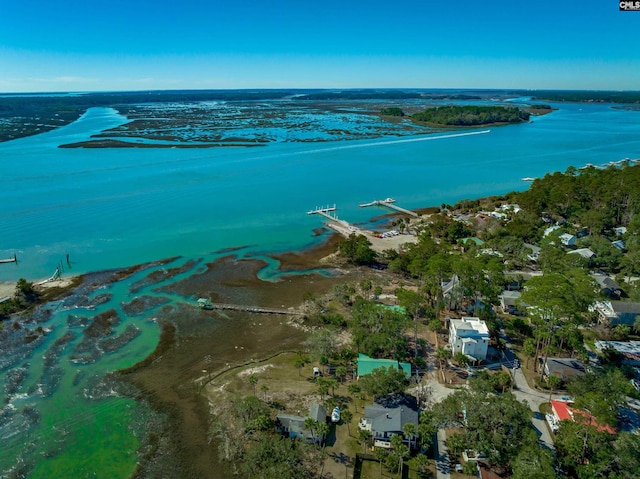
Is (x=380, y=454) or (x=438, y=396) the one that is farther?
(x=438, y=396)

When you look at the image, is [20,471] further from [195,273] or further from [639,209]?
[639,209]

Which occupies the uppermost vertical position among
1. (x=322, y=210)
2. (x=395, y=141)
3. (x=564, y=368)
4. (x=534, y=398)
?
(x=395, y=141)

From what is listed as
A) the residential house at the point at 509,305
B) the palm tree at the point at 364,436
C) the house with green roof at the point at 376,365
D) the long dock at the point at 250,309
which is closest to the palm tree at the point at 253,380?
the house with green roof at the point at 376,365

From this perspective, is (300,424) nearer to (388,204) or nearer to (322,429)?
(322,429)

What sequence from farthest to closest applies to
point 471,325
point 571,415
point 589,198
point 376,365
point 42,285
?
point 589,198, point 42,285, point 471,325, point 376,365, point 571,415

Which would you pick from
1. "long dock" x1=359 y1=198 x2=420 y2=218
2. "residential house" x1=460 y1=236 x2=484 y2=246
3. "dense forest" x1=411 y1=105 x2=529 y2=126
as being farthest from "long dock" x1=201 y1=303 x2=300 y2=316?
"dense forest" x1=411 y1=105 x2=529 y2=126

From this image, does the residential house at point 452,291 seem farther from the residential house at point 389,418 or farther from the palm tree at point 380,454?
the palm tree at point 380,454

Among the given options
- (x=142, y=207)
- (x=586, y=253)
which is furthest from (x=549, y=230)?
(x=142, y=207)
